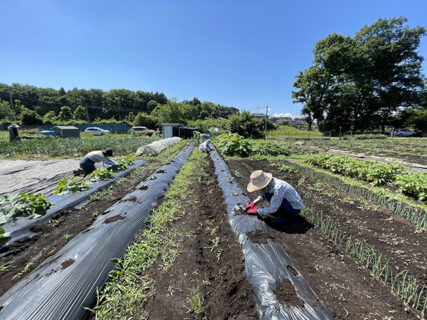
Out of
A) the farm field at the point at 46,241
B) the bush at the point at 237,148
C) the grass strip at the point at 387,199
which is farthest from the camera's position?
the bush at the point at 237,148

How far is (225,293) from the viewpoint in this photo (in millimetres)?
1671

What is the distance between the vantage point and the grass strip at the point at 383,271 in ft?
5.33

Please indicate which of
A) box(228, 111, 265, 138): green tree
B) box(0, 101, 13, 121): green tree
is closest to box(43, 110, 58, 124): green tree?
box(0, 101, 13, 121): green tree

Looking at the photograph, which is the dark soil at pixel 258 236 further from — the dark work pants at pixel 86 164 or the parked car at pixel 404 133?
the parked car at pixel 404 133

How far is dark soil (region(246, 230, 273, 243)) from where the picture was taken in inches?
82.5

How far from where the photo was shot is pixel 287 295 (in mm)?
1437

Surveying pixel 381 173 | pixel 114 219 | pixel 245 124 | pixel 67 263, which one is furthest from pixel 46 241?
pixel 245 124

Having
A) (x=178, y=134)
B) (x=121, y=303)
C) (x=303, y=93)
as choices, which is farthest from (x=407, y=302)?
(x=303, y=93)

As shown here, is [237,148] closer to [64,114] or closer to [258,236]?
[258,236]

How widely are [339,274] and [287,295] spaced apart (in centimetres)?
97

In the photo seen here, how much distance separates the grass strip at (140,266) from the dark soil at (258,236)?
993mm

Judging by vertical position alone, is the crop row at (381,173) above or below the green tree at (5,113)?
below

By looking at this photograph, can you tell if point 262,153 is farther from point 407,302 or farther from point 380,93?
point 380,93

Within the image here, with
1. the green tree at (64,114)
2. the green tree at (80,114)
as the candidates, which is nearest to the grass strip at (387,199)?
the green tree at (80,114)
